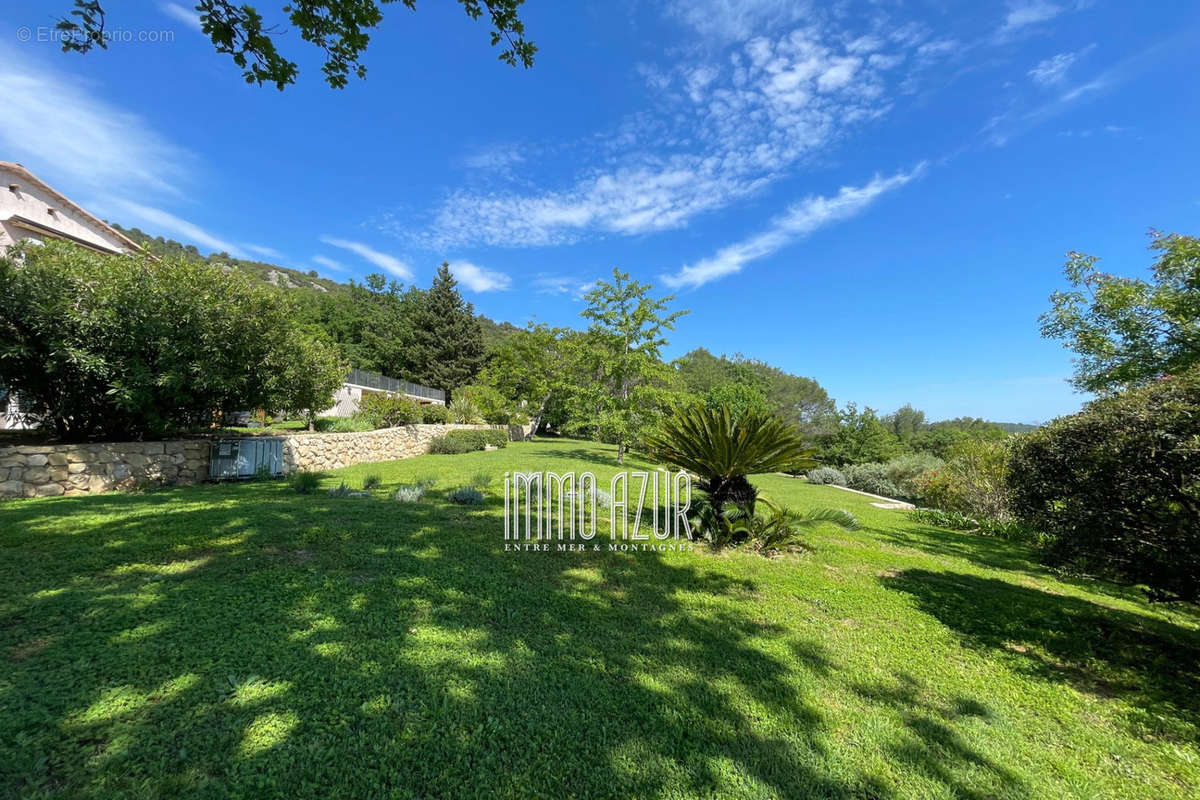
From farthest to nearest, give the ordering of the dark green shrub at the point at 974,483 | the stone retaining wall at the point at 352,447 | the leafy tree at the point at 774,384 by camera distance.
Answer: the leafy tree at the point at 774,384
the stone retaining wall at the point at 352,447
the dark green shrub at the point at 974,483

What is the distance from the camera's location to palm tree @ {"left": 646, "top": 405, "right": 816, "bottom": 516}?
543 cm

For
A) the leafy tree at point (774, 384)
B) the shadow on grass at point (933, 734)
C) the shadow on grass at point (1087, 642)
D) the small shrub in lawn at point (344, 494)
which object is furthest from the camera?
the leafy tree at point (774, 384)

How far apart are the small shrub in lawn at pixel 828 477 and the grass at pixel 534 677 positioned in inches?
608

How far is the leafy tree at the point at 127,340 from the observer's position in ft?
21.8

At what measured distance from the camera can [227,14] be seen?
12.6 ft

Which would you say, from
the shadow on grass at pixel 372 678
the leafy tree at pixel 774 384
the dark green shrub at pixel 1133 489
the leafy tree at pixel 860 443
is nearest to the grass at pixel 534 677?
the shadow on grass at pixel 372 678

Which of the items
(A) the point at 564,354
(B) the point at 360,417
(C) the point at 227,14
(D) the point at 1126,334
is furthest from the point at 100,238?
(D) the point at 1126,334

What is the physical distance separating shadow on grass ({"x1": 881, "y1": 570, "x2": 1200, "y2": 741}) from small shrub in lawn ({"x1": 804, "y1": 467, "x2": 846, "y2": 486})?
15563mm

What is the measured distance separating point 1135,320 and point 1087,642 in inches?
451

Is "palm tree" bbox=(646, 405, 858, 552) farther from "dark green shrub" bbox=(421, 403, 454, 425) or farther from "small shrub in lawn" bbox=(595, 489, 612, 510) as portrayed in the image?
"dark green shrub" bbox=(421, 403, 454, 425)

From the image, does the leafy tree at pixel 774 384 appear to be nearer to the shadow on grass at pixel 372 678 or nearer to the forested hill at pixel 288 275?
the forested hill at pixel 288 275

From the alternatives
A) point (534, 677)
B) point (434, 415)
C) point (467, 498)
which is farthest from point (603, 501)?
point (434, 415)

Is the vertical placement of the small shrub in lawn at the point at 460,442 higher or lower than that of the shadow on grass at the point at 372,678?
higher

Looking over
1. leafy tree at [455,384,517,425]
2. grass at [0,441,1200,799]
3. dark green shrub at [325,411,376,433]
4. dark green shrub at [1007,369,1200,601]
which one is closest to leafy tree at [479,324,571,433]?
leafy tree at [455,384,517,425]
